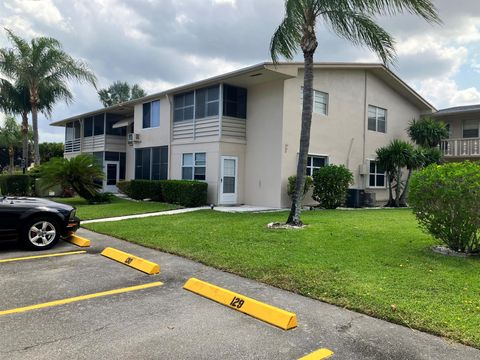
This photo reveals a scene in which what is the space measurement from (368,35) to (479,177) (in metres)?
5.11

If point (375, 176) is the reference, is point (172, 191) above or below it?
below

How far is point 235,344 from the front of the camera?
3738mm

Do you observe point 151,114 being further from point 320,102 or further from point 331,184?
point 331,184

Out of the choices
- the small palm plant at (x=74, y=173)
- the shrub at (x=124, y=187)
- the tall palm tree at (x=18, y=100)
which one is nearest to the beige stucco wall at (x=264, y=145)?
the small palm plant at (x=74, y=173)

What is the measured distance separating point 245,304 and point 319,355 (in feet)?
4.32

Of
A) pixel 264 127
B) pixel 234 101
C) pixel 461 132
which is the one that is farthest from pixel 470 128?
pixel 234 101

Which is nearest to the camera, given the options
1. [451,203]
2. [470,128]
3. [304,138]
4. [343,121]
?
[451,203]

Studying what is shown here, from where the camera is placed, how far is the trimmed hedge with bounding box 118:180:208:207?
52.2 feet

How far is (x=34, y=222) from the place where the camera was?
7.85m

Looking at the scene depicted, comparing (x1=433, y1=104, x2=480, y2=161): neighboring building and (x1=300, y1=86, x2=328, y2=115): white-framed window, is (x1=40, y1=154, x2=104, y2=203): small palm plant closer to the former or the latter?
(x1=300, y1=86, x2=328, y2=115): white-framed window

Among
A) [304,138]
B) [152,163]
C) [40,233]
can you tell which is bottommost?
[40,233]

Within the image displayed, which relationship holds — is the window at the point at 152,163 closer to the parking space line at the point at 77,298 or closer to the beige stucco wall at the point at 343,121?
the beige stucco wall at the point at 343,121

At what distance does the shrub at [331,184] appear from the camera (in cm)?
1577

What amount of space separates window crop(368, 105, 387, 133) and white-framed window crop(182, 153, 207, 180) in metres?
8.78
